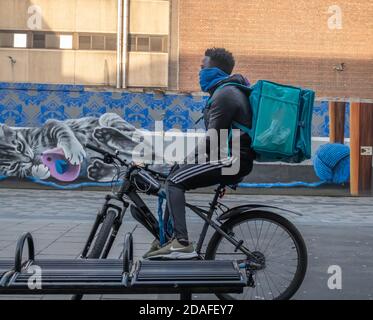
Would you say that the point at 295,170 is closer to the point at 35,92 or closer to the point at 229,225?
the point at 35,92

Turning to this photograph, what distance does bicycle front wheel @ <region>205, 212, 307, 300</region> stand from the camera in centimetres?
436

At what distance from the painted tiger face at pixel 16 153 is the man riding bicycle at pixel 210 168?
1048cm

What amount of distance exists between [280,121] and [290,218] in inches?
234

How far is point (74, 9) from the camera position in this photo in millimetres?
30594

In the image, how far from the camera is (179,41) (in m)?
31.9

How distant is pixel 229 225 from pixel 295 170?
10228 millimetres

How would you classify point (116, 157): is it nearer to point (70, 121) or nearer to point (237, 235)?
point (237, 235)

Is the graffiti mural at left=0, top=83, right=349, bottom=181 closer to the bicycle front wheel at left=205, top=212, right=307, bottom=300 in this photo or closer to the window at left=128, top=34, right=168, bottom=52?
the bicycle front wheel at left=205, top=212, right=307, bottom=300

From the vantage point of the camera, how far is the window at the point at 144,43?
3097 centimetres

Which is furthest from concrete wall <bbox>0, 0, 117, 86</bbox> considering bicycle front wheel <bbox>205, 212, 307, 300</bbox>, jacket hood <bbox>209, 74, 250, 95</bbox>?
bicycle front wheel <bbox>205, 212, 307, 300</bbox>

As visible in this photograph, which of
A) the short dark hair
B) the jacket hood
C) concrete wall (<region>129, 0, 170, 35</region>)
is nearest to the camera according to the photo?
the jacket hood

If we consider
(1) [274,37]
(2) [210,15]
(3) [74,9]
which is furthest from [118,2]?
(1) [274,37]

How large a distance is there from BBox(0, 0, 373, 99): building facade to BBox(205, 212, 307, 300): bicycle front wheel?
2689 cm

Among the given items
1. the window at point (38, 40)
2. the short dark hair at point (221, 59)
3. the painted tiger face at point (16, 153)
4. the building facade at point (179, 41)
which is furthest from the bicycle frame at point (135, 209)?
the window at point (38, 40)
